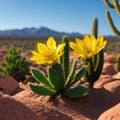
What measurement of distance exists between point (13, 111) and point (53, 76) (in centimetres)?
197

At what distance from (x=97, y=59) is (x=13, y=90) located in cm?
183

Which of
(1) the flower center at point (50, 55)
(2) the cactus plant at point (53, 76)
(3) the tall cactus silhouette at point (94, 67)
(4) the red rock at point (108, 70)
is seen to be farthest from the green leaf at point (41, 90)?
(4) the red rock at point (108, 70)

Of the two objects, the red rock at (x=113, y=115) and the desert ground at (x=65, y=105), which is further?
the red rock at (x=113, y=115)

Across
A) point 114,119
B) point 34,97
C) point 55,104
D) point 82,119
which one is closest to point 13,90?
point 34,97

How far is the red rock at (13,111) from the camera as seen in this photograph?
12.5 feet

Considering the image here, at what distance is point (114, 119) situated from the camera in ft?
13.7

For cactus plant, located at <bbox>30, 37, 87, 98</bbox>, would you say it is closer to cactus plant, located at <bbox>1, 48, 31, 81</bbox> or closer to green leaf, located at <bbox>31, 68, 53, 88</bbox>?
green leaf, located at <bbox>31, 68, 53, 88</bbox>

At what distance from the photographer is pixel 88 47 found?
5.88 m

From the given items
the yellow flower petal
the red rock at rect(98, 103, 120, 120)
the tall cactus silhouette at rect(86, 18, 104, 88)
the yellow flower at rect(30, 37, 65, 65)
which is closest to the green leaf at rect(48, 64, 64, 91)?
the yellow flower at rect(30, 37, 65, 65)

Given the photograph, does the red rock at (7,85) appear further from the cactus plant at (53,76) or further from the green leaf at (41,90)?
the green leaf at (41,90)

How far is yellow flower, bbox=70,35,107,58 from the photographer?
579 centimetres

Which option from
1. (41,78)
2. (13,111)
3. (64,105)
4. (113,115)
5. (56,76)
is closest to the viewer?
(13,111)

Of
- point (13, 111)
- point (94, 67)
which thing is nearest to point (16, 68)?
point (94, 67)

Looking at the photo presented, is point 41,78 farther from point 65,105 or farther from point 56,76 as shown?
point 65,105
